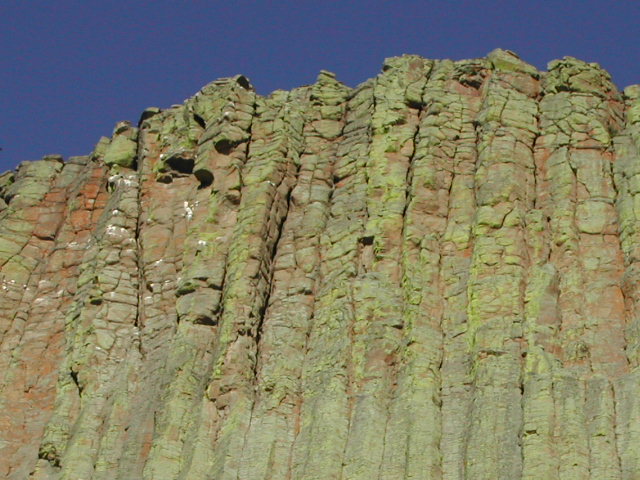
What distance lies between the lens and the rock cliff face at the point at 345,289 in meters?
59.0

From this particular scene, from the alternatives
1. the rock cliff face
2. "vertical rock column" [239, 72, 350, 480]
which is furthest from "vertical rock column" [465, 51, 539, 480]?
"vertical rock column" [239, 72, 350, 480]

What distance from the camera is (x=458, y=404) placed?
59.7 m

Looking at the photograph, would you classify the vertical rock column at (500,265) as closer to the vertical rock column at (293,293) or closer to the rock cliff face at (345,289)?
the rock cliff face at (345,289)

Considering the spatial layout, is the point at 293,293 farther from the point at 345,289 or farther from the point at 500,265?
the point at 500,265

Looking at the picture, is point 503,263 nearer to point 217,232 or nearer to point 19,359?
point 217,232

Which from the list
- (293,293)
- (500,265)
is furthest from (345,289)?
(500,265)

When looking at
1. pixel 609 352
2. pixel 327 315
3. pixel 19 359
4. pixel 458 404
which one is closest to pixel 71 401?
pixel 19 359

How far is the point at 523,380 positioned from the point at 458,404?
7.45 feet

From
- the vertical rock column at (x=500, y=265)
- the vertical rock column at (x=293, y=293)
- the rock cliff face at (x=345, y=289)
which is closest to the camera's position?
the vertical rock column at (x=500, y=265)

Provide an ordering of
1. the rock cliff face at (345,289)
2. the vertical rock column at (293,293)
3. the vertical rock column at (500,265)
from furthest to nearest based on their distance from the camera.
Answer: the vertical rock column at (293,293)
the rock cliff face at (345,289)
the vertical rock column at (500,265)

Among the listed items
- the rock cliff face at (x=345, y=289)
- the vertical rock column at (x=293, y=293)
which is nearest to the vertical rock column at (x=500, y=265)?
the rock cliff face at (x=345, y=289)

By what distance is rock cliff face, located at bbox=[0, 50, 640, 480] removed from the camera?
59.0 metres

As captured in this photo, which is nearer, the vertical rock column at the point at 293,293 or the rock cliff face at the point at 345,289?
the rock cliff face at the point at 345,289

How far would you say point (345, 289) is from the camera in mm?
64750
